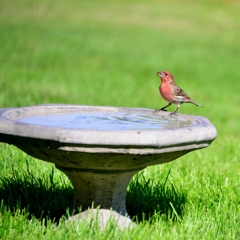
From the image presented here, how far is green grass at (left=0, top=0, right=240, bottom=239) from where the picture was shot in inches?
176

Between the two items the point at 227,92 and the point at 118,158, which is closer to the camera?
the point at 118,158

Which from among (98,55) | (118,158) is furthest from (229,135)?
(98,55)

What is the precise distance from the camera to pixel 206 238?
4160 mm

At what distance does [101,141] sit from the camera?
3480 millimetres

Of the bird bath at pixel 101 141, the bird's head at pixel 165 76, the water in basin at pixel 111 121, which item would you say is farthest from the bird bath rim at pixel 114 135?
the bird's head at pixel 165 76

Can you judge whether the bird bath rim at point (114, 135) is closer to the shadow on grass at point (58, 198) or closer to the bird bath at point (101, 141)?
the bird bath at point (101, 141)

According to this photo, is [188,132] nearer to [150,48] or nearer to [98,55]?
[98,55]

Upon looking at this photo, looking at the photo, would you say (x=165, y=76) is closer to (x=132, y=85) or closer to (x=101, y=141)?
(x=101, y=141)

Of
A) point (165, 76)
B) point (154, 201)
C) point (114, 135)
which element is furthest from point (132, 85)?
point (114, 135)

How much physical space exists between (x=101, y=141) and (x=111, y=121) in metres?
0.88

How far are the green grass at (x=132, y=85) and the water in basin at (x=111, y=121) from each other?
0.52m

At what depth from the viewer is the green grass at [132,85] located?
446 cm

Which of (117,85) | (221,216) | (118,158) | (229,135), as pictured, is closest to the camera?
(118,158)

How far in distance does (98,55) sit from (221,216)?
44.0ft
